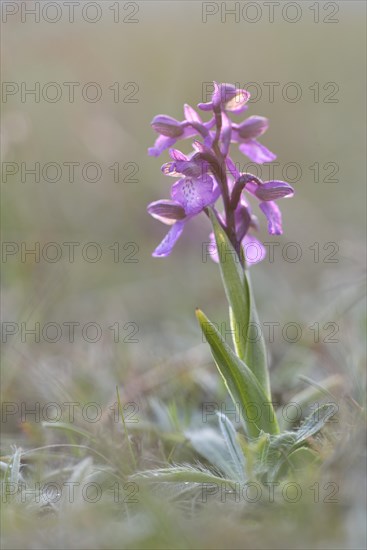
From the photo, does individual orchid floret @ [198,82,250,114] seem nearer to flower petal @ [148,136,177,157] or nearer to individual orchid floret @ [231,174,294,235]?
flower petal @ [148,136,177,157]

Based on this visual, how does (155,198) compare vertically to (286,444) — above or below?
above

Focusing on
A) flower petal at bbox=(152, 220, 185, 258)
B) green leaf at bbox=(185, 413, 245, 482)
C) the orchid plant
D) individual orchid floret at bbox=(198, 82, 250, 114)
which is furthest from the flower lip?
green leaf at bbox=(185, 413, 245, 482)

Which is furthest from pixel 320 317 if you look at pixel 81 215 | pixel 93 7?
pixel 93 7

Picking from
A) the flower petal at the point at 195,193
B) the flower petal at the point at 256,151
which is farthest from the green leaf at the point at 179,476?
the flower petal at the point at 256,151

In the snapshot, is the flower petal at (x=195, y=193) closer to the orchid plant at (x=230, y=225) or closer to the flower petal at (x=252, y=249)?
the orchid plant at (x=230, y=225)

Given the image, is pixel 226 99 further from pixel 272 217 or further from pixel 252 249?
pixel 252 249

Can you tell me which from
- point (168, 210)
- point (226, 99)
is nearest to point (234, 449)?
point (168, 210)
